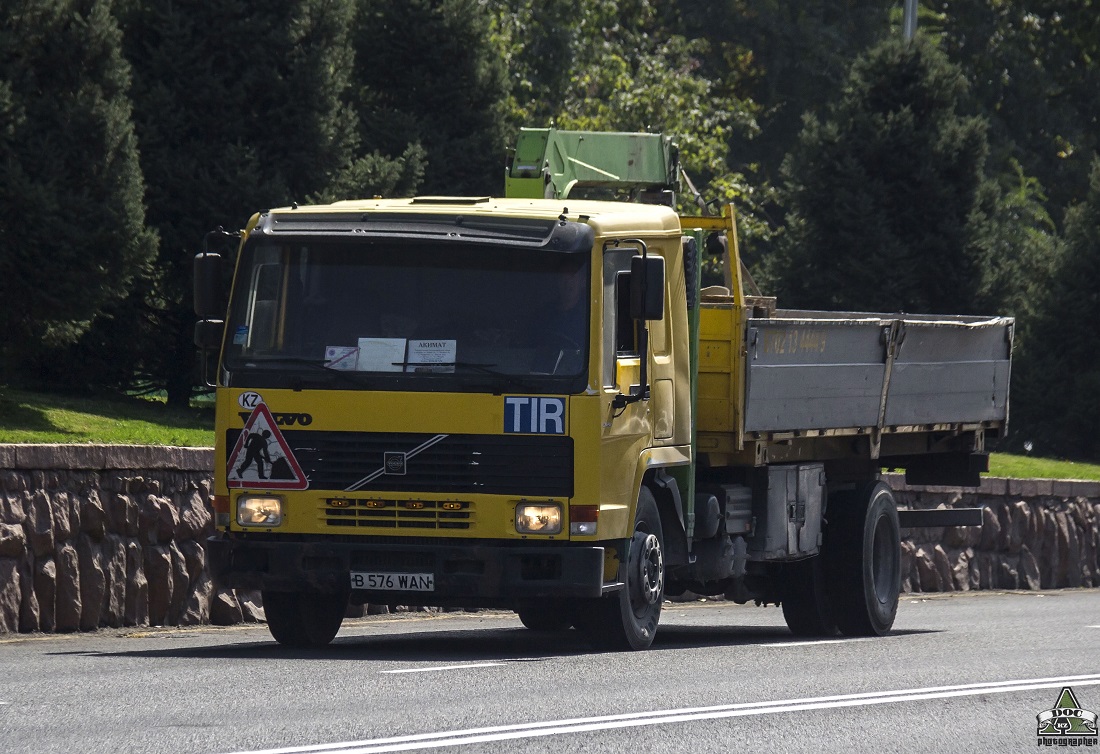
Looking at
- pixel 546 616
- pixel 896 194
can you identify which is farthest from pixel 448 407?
pixel 896 194

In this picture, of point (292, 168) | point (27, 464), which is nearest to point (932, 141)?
point (292, 168)

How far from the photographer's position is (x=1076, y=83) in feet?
172

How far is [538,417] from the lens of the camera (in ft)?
39.3

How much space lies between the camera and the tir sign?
39.2ft

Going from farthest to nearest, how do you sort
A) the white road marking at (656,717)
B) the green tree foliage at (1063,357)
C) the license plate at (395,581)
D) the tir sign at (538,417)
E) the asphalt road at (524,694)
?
the green tree foliage at (1063,357), the license plate at (395,581), the tir sign at (538,417), the asphalt road at (524,694), the white road marking at (656,717)

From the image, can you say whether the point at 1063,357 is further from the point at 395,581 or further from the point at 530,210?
the point at 395,581

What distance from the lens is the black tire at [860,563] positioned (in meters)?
16.3

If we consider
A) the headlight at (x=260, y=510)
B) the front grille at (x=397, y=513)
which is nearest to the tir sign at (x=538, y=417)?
the front grille at (x=397, y=513)

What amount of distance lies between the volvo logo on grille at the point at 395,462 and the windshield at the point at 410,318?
0.39 metres

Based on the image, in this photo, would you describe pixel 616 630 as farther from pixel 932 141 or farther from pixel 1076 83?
pixel 1076 83

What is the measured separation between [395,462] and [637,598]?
186cm

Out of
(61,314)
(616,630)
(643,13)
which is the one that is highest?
(643,13)

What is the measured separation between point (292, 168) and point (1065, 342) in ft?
57.5

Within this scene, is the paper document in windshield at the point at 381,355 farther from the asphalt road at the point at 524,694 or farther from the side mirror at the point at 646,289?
the asphalt road at the point at 524,694
